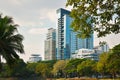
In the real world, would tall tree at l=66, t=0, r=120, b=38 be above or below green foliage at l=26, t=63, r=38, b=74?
above

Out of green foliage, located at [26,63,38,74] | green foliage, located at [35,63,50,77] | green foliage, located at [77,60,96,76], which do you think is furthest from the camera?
green foliage, located at [26,63,38,74]

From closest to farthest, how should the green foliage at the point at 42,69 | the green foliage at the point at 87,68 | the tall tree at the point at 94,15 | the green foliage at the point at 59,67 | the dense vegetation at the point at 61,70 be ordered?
1. the tall tree at the point at 94,15
2. the green foliage at the point at 87,68
3. the dense vegetation at the point at 61,70
4. the green foliage at the point at 59,67
5. the green foliage at the point at 42,69

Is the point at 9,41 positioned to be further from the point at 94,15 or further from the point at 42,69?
the point at 42,69

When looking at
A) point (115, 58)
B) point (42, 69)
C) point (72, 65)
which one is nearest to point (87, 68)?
point (72, 65)

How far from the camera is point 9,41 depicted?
19.0 m

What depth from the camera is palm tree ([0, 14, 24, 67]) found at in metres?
18.3

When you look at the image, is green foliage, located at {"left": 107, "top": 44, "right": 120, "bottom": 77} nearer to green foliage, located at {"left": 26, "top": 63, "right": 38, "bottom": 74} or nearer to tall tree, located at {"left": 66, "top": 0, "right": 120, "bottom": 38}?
tall tree, located at {"left": 66, "top": 0, "right": 120, "bottom": 38}

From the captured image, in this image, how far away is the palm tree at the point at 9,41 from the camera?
18.3 meters

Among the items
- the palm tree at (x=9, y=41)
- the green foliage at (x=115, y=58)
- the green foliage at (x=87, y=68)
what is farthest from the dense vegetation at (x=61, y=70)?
the palm tree at (x=9, y=41)

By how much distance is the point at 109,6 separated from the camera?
10031 millimetres

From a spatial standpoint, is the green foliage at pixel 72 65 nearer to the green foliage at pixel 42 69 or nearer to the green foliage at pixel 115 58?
the green foliage at pixel 42 69

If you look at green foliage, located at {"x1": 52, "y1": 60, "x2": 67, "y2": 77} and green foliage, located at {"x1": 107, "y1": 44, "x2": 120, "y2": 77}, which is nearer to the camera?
green foliage, located at {"x1": 107, "y1": 44, "x2": 120, "y2": 77}

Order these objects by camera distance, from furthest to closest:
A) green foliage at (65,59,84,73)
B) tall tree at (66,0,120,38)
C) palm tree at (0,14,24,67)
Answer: green foliage at (65,59,84,73) → palm tree at (0,14,24,67) → tall tree at (66,0,120,38)

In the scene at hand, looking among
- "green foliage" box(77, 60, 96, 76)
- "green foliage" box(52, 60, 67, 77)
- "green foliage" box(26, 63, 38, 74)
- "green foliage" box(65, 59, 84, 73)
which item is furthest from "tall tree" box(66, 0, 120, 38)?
"green foliage" box(26, 63, 38, 74)
